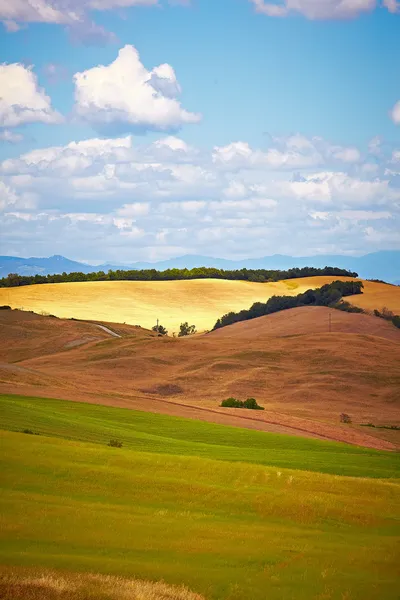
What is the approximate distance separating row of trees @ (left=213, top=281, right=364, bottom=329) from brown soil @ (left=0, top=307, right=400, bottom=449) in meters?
10.6

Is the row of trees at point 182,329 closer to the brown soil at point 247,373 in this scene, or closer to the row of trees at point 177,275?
the brown soil at point 247,373

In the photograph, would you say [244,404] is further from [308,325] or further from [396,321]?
[396,321]

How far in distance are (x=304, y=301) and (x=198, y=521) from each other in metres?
98.0

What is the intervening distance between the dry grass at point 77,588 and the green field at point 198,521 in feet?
2.28

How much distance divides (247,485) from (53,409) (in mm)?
18900

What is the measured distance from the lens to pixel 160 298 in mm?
154750

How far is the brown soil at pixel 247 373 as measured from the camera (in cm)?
5072

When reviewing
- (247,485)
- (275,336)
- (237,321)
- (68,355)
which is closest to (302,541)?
(247,485)

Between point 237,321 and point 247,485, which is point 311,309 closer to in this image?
point 237,321

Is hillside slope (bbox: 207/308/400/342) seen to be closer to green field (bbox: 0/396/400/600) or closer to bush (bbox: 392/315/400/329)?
bush (bbox: 392/315/400/329)

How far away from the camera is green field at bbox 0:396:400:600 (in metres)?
14.7

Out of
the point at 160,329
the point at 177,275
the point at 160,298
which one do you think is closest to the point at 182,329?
the point at 160,329

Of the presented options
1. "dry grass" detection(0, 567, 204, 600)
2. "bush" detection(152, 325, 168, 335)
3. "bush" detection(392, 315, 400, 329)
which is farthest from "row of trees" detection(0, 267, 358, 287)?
"dry grass" detection(0, 567, 204, 600)

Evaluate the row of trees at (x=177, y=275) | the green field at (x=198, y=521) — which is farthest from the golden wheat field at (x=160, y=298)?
the green field at (x=198, y=521)
